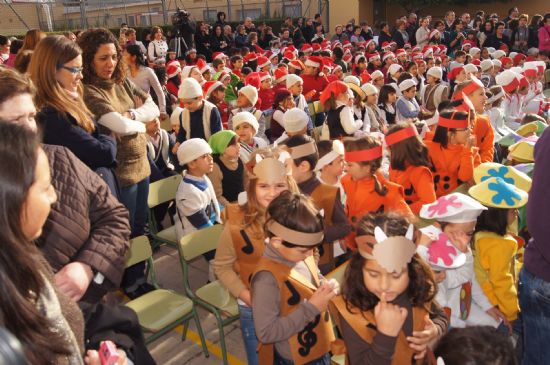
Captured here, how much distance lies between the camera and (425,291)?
2.02 meters

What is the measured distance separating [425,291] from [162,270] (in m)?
2.98

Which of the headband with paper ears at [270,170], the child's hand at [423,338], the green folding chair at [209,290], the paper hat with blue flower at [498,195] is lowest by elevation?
the green folding chair at [209,290]

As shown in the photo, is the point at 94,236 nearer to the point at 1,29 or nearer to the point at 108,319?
the point at 108,319

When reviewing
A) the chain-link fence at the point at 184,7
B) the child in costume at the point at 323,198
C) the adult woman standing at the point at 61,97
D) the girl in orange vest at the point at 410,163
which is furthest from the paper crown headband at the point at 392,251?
the chain-link fence at the point at 184,7

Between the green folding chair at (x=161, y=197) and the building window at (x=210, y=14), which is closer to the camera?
the green folding chair at (x=161, y=197)

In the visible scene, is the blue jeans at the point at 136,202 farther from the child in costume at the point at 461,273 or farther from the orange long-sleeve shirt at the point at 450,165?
the orange long-sleeve shirt at the point at 450,165

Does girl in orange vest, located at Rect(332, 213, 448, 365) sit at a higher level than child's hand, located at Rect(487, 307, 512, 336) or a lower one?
higher

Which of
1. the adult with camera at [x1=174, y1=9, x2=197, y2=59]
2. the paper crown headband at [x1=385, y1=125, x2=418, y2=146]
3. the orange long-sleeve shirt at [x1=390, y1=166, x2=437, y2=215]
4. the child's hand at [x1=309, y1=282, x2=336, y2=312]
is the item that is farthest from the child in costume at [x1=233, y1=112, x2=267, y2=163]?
the adult with camera at [x1=174, y1=9, x2=197, y2=59]

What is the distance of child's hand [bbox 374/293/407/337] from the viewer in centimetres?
183

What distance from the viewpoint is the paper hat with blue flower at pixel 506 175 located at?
3180 millimetres

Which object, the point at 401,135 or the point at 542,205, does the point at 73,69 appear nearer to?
the point at 542,205

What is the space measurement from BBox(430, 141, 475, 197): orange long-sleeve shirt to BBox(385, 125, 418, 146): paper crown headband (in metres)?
0.51

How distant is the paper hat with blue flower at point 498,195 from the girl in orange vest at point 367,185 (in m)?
0.57

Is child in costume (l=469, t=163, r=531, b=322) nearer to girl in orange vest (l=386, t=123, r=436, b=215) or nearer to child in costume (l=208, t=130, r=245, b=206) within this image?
girl in orange vest (l=386, t=123, r=436, b=215)
